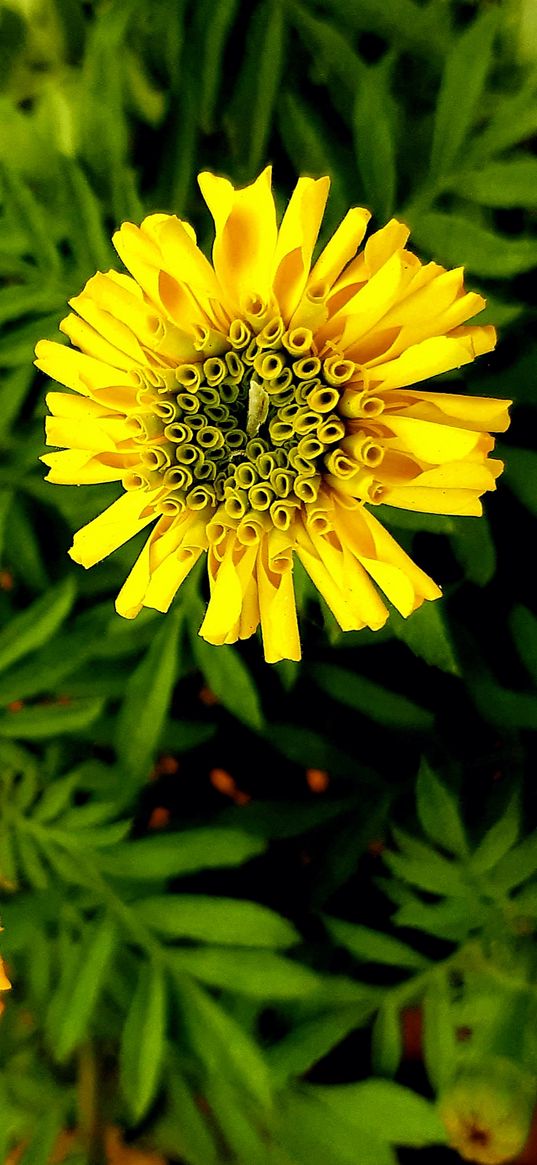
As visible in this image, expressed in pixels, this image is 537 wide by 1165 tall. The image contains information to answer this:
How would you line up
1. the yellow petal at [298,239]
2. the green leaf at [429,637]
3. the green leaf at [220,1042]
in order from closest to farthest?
the yellow petal at [298,239] → the green leaf at [429,637] → the green leaf at [220,1042]

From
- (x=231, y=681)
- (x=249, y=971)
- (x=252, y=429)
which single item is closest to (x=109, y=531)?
(x=252, y=429)

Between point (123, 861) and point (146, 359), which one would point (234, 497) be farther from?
point (123, 861)

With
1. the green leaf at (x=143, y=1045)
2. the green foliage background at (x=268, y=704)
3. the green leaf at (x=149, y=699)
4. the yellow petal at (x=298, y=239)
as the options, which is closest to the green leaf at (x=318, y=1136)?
the green foliage background at (x=268, y=704)

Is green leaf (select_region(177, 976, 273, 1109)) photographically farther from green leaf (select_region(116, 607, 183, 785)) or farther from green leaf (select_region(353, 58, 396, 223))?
green leaf (select_region(353, 58, 396, 223))

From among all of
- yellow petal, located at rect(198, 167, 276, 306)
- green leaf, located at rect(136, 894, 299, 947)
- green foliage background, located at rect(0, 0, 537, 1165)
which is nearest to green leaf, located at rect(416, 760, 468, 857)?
green foliage background, located at rect(0, 0, 537, 1165)

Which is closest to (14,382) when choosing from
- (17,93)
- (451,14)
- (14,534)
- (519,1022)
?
(14,534)

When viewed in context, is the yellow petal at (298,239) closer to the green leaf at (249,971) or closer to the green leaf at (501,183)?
the green leaf at (501,183)

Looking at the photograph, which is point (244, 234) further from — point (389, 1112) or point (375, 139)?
point (389, 1112)
